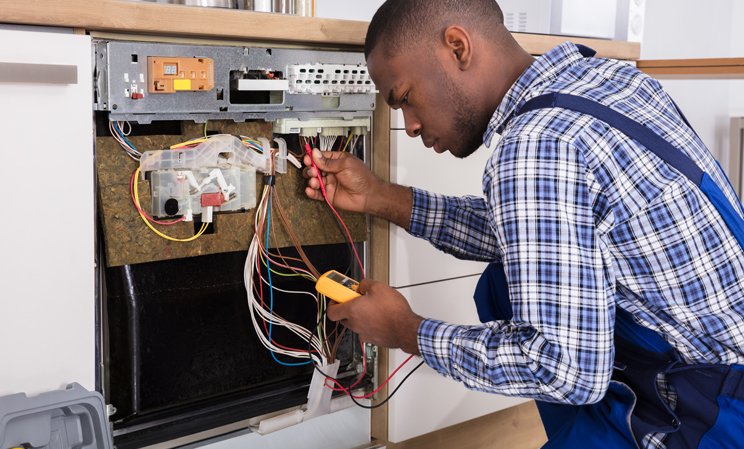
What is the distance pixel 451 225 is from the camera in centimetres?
124

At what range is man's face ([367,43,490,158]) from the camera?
0.94 metres

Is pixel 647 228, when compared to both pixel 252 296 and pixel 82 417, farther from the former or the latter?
pixel 82 417

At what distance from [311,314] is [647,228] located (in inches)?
28.1

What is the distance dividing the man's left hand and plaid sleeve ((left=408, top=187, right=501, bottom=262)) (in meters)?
0.21

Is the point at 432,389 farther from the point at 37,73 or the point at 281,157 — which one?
the point at 37,73

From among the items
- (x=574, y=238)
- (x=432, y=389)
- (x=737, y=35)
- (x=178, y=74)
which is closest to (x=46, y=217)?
(x=178, y=74)

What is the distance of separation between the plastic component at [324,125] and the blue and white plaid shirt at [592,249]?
441mm

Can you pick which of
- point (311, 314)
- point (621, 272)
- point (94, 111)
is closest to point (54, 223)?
point (94, 111)

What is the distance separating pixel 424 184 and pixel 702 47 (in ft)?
6.63

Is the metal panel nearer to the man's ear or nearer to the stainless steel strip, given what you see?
the stainless steel strip

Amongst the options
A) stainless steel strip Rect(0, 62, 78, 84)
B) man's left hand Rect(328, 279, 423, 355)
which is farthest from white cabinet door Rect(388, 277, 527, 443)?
stainless steel strip Rect(0, 62, 78, 84)

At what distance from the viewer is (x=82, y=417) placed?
3.15 feet

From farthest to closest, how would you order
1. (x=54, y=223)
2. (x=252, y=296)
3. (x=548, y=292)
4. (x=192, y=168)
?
1. (x=252, y=296)
2. (x=192, y=168)
3. (x=54, y=223)
4. (x=548, y=292)

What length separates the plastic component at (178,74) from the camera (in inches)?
38.8
